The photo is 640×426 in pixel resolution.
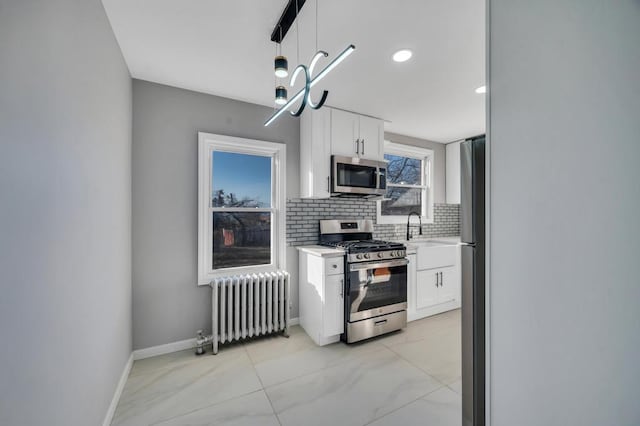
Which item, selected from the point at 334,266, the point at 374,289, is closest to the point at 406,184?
the point at 374,289

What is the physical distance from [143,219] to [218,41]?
170cm

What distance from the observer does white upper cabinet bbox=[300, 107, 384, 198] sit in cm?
297

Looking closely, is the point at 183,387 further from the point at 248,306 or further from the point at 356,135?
the point at 356,135

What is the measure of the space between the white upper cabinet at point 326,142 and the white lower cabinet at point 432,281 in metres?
1.49

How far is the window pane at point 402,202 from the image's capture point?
406 cm

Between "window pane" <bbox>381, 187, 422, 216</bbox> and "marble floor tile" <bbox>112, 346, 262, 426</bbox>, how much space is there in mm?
2826

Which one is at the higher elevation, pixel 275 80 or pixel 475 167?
pixel 275 80

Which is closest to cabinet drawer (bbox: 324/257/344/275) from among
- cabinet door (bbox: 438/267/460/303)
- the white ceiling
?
cabinet door (bbox: 438/267/460/303)
